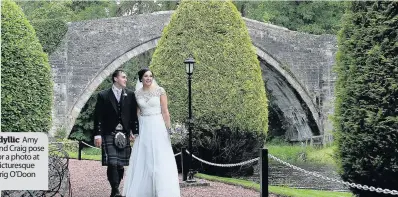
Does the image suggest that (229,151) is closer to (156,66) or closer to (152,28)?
(156,66)

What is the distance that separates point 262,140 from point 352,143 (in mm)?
7380

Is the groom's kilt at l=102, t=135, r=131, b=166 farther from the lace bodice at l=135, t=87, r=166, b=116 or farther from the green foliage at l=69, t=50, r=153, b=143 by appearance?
the green foliage at l=69, t=50, r=153, b=143

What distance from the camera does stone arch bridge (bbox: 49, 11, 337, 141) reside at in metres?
24.3

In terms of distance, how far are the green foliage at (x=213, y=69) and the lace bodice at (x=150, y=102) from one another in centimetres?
544

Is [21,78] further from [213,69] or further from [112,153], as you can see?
[213,69]

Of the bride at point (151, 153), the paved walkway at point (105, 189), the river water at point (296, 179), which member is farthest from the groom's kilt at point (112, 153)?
the river water at point (296, 179)

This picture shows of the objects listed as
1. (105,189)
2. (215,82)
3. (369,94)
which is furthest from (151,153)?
(215,82)

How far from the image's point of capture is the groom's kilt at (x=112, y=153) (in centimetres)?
838

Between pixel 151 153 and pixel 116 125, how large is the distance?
24.3 inches

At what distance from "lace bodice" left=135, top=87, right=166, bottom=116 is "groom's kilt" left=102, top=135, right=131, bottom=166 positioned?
49cm

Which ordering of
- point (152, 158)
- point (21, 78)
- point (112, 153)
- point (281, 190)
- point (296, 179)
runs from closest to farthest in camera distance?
point (21, 78), point (152, 158), point (112, 153), point (281, 190), point (296, 179)

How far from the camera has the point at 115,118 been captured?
8500mm

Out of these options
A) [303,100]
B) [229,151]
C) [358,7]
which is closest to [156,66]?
[229,151]

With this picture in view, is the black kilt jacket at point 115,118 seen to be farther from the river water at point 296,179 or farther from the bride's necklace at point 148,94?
the river water at point 296,179
